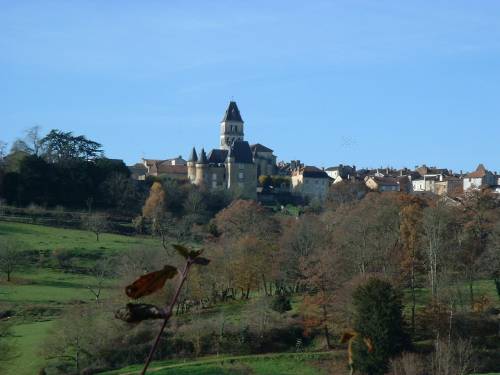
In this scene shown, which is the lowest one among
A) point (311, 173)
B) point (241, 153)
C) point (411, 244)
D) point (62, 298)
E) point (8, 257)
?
point (62, 298)

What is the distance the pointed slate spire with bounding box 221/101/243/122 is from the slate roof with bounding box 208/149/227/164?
1261cm

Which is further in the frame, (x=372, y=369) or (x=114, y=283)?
(x=114, y=283)

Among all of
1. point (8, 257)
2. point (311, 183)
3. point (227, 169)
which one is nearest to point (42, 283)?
point (8, 257)

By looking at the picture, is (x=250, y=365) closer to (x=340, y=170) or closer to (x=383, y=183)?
(x=383, y=183)

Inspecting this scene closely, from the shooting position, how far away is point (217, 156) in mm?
98875

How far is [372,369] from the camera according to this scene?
97.9 feet

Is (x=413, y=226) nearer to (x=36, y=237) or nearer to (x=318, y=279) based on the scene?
(x=318, y=279)

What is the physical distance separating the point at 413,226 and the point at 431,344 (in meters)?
12.6

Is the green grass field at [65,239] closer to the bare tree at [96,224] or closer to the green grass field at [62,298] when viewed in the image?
the green grass field at [62,298]

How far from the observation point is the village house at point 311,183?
98812 millimetres

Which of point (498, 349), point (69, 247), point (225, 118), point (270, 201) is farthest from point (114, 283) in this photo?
point (225, 118)

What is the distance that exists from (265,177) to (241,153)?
Result: 197 inches

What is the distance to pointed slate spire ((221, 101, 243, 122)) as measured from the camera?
11169 centimetres

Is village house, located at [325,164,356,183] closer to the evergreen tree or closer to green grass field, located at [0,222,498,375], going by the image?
green grass field, located at [0,222,498,375]
